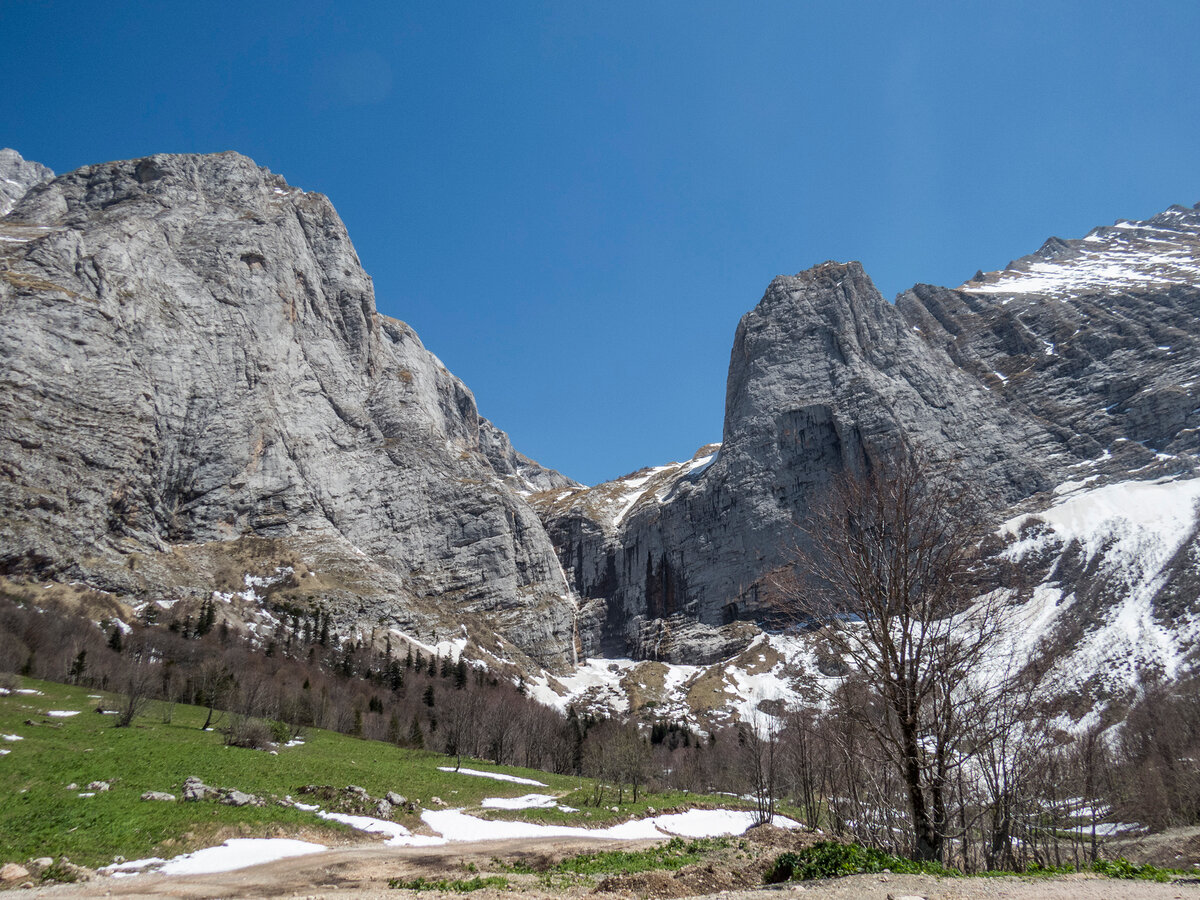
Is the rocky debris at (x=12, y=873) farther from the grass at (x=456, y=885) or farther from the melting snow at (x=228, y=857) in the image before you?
the grass at (x=456, y=885)

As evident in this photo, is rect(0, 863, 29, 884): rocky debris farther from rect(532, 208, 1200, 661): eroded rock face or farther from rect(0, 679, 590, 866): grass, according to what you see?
rect(532, 208, 1200, 661): eroded rock face

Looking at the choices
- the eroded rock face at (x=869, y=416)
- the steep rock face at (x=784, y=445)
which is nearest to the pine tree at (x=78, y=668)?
the eroded rock face at (x=869, y=416)

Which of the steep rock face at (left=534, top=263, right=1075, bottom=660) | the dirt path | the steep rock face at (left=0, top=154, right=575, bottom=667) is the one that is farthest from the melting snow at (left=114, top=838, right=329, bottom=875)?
the steep rock face at (left=534, top=263, right=1075, bottom=660)

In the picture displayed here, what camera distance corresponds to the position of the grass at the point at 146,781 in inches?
717

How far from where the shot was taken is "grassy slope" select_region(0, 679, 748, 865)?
60.1 feet

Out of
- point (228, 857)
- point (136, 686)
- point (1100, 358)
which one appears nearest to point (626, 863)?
point (228, 857)

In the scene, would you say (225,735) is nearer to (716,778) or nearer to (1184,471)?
(716,778)

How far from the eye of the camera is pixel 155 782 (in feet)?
79.9

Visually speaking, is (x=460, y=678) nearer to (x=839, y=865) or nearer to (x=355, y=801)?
(x=355, y=801)

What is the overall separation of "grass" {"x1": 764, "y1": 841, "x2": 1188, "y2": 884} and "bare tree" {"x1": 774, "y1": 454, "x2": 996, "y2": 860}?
39 cm

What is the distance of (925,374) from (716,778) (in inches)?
5303

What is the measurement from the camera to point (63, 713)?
3972 cm

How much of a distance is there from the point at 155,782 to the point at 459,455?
14138 cm

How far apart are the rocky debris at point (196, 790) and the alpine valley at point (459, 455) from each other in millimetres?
78003
